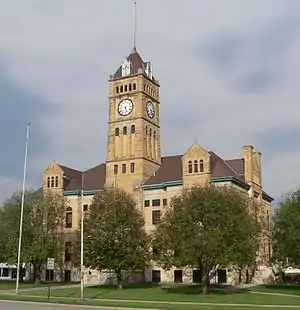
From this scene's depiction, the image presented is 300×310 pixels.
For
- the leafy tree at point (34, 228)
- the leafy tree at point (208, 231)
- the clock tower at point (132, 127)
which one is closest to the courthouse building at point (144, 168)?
the clock tower at point (132, 127)

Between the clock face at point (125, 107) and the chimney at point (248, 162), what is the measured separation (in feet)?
72.0

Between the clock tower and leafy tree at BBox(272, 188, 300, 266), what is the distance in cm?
2644

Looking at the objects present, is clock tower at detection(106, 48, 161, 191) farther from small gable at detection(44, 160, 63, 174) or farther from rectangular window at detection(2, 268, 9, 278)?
rectangular window at detection(2, 268, 9, 278)

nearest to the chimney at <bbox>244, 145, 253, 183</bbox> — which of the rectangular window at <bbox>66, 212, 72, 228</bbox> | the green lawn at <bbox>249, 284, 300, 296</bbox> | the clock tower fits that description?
the clock tower

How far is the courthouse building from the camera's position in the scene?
7988 centimetres

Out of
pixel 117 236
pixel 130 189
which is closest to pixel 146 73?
pixel 130 189

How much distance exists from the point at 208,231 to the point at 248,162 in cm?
3544

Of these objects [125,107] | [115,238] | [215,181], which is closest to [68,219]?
[125,107]

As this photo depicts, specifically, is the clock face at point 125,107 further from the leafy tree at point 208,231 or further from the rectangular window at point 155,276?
the leafy tree at point 208,231

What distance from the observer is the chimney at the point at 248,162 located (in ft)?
270

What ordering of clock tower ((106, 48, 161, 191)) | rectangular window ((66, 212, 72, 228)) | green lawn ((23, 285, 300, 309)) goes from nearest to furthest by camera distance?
1. green lawn ((23, 285, 300, 309))
2. clock tower ((106, 48, 161, 191))
3. rectangular window ((66, 212, 72, 228))

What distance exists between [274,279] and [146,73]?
140 feet

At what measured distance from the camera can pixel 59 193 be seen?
299 feet

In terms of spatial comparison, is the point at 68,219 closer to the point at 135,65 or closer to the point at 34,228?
the point at 34,228
